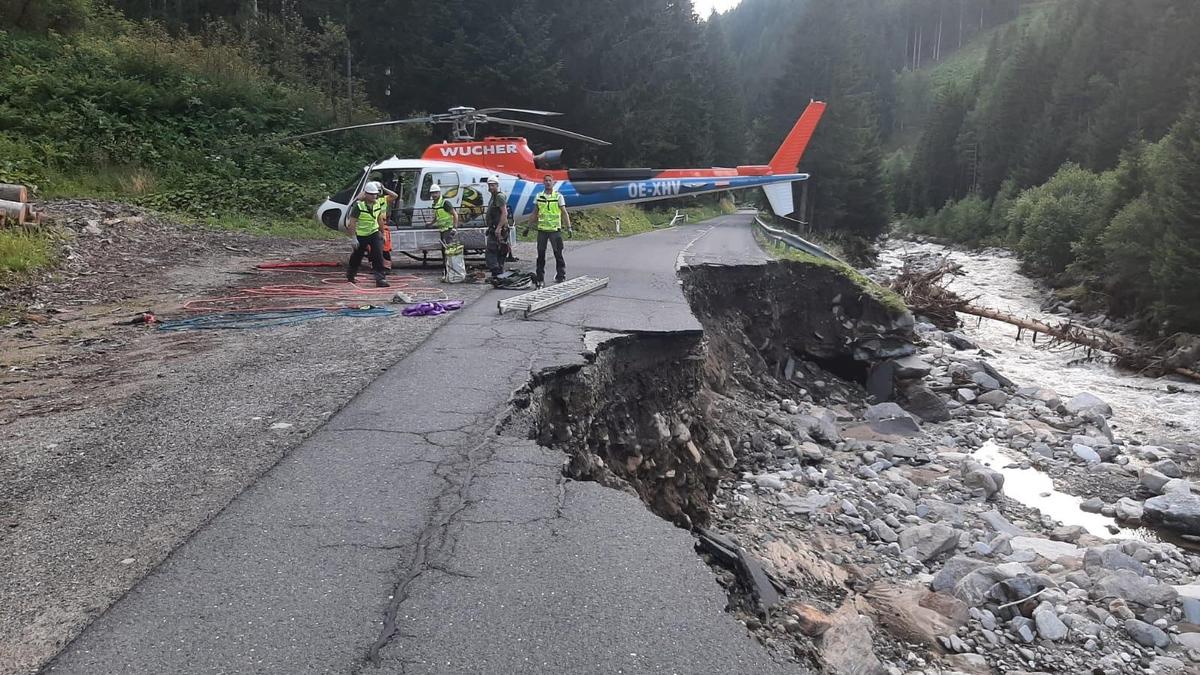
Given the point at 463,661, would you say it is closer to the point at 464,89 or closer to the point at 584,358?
the point at 584,358

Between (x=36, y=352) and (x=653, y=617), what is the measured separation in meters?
7.77

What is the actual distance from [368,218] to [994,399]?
39.9ft

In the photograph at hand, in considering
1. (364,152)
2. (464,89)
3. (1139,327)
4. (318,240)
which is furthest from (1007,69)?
(318,240)

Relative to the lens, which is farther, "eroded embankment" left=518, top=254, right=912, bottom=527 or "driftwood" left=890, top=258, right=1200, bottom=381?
"driftwood" left=890, top=258, right=1200, bottom=381

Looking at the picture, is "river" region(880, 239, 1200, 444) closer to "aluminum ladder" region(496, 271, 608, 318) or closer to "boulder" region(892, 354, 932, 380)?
"boulder" region(892, 354, 932, 380)

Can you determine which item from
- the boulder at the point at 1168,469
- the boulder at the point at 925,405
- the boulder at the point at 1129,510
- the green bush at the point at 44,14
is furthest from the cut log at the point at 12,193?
the boulder at the point at 1168,469

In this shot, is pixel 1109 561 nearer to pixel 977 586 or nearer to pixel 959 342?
pixel 977 586

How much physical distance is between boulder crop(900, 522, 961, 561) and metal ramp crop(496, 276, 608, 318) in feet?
16.6

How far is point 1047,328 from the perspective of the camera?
20.8 metres

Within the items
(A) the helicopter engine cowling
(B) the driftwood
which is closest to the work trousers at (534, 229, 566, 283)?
(A) the helicopter engine cowling

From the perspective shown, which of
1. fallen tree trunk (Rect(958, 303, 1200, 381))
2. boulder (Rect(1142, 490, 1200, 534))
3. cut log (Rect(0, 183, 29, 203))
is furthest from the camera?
fallen tree trunk (Rect(958, 303, 1200, 381))

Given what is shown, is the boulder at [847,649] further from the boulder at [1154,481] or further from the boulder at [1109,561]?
the boulder at [1154,481]

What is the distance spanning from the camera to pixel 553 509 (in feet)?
13.9

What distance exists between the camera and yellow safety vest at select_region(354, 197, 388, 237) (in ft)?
38.0
